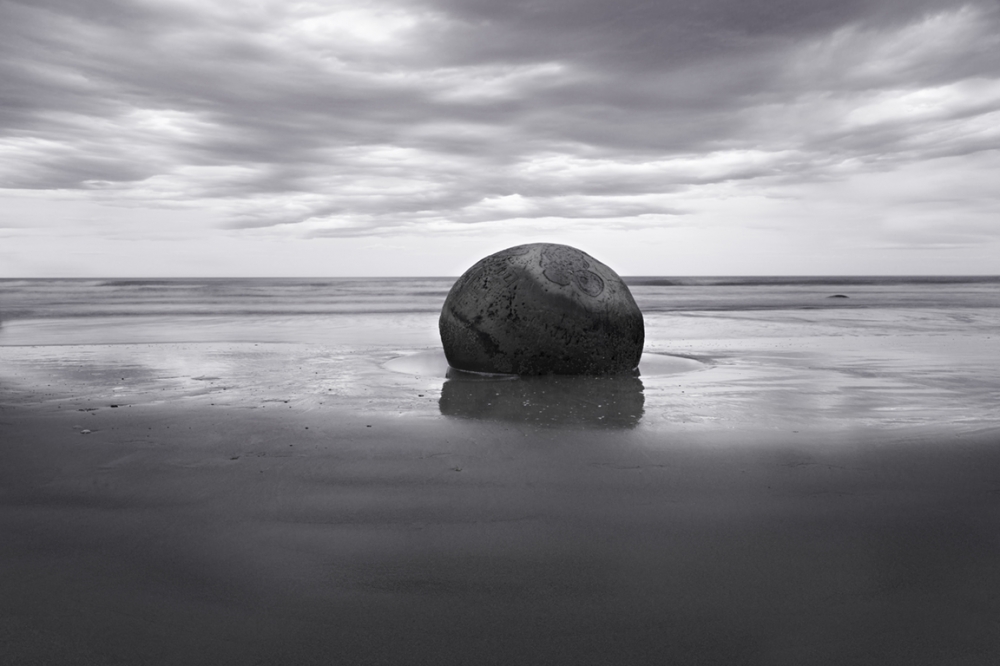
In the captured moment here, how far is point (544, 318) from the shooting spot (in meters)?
6.61

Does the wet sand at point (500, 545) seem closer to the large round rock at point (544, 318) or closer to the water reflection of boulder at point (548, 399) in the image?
the water reflection of boulder at point (548, 399)

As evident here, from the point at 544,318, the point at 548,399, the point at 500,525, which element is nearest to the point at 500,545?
the point at 500,525

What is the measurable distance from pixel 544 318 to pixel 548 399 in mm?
1283

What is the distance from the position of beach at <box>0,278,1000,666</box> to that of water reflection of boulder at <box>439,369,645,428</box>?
5 centimetres

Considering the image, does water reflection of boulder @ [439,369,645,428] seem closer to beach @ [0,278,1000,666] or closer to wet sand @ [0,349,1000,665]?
beach @ [0,278,1000,666]

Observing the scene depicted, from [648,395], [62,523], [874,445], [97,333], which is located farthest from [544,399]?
[97,333]

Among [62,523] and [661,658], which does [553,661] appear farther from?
[62,523]

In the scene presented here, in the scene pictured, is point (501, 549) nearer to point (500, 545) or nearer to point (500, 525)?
point (500, 545)

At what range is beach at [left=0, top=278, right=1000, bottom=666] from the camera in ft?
6.96

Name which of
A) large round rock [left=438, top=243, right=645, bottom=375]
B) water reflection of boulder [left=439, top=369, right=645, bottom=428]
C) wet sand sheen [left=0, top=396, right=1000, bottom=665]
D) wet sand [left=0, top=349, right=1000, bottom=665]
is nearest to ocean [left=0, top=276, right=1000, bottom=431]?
water reflection of boulder [left=439, top=369, right=645, bottom=428]

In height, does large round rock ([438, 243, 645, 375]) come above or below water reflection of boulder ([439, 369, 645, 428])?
above

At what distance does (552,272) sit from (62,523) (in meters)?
4.70

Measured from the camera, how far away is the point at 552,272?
6793mm

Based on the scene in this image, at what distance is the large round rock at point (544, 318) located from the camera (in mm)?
6629
